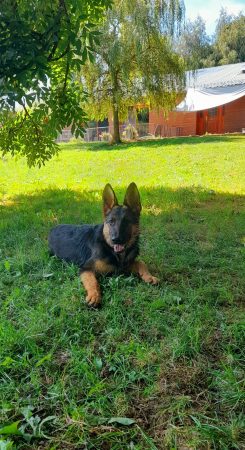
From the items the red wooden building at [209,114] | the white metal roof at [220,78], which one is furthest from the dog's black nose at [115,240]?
the white metal roof at [220,78]

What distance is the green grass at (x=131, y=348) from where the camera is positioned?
2.20m

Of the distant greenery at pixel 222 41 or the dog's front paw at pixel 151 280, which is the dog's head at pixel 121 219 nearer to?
the dog's front paw at pixel 151 280

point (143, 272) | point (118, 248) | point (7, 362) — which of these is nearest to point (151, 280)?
point (143, 272)

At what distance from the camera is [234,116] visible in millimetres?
31531

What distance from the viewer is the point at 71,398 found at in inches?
96.0

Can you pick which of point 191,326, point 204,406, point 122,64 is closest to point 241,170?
point 191,326

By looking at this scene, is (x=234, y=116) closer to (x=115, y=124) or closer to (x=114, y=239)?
(x=115, y=124)

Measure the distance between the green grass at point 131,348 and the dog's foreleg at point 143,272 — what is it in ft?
0.27

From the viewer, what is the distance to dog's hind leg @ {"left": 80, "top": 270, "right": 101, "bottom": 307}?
3582 millimetres

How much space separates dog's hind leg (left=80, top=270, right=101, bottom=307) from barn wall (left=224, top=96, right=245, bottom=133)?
3030cm

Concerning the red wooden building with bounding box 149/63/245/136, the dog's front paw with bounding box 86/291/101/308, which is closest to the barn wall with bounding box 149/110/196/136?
the red wooden building with bounding box 149/63/245/136

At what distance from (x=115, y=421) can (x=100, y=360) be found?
566mm

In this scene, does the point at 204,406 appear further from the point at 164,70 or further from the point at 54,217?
the point at 164,70

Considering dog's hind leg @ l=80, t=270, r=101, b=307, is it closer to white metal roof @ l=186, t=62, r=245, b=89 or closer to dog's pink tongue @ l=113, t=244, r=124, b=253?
dog's pink tongue @ l=113, t=244, r=124, b=253
